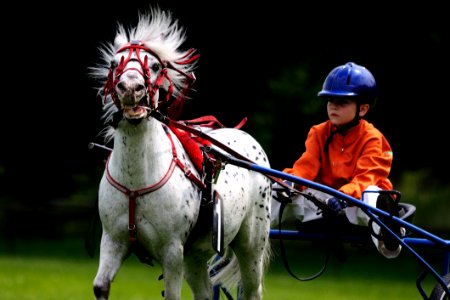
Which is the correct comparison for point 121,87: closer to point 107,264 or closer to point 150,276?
point 107,264

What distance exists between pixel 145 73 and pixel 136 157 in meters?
0.53

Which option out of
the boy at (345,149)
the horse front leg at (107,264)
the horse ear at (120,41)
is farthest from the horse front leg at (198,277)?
the horse ear at (120,41)

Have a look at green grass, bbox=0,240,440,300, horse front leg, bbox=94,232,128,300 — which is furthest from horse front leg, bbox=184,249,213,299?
green grass, bbox=0,240,440,300

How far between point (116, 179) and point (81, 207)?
17.1m

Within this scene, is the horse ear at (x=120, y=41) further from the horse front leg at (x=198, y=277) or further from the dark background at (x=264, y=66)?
the dark background at (x=264, y=66)

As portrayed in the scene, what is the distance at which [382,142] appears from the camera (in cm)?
836

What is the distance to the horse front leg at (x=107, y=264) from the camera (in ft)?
21.2

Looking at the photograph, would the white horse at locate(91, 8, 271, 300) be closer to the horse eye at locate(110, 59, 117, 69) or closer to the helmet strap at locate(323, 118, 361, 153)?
the horse eye at locate(110, 59, 117, 69)

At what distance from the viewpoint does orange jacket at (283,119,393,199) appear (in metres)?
8.11

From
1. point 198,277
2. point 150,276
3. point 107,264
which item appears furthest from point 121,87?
point 150,276

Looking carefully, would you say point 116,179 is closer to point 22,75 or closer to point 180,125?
point 180,125

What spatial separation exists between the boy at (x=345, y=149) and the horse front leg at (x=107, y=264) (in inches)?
74.7

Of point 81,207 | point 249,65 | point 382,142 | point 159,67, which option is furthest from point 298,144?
point 159,67

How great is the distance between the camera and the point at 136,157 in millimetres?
6672
